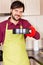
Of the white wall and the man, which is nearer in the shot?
the man

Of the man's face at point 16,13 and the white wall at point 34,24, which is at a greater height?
the man's face at point 16,13

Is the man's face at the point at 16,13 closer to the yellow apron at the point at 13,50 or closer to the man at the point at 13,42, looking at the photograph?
the man at the point at 13,42

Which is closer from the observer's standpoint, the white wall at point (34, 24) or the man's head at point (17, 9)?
the man's head at point (17, 9)

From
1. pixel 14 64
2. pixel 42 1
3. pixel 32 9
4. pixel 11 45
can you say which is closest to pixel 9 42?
pixel 11 45

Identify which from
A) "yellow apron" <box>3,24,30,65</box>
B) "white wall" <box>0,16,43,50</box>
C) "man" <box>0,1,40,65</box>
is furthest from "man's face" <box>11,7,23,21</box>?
"white wall" <box>0,16,43,50</box>

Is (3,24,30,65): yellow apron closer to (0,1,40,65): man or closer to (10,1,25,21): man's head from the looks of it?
(0,1,40,65): man

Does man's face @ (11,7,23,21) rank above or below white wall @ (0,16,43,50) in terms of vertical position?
above

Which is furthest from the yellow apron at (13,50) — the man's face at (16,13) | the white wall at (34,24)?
the white wall at (34,24)

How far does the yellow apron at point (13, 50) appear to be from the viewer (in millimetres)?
1716

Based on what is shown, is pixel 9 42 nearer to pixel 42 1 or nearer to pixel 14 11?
pixel 14 11

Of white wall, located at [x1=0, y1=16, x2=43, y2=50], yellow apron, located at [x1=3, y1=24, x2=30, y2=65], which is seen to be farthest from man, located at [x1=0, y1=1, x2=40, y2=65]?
white wall, located at [x1=0, y1=16, x2=43, y2=50]

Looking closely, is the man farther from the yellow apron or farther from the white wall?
the white wall

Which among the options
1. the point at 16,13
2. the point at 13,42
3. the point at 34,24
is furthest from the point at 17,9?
the point at 34,24

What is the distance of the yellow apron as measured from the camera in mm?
1716
